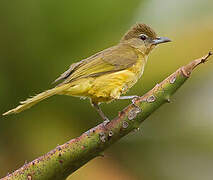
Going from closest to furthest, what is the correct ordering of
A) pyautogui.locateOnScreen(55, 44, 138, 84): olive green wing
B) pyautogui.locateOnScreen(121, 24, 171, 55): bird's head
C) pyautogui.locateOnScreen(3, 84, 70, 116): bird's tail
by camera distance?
pyautogui.locateOnScreen(3, 84, 70, 116): bird's tail < pyautogui.locateOnScreen(55, 44, 138, 84): olive green wing < pyautogui.locateOnScreen(121, 24, 171, 55): bird's head

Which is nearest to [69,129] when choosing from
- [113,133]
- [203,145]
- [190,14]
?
[203,145]

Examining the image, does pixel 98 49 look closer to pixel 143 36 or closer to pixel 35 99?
pixel 143 36

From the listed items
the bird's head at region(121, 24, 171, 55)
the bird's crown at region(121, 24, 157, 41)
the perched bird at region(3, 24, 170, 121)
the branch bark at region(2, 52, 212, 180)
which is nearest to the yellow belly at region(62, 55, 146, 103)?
the perched bird at region(3, 24, 170, 121)

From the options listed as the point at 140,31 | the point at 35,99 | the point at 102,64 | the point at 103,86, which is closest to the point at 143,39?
the point at 140,31

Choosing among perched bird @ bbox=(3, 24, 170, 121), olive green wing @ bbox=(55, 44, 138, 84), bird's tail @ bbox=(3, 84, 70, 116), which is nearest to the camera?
bird's tail @ bbox=(3, 84, 70, 116)

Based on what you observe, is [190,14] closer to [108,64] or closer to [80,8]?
[80,8]

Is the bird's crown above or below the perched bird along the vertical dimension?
above

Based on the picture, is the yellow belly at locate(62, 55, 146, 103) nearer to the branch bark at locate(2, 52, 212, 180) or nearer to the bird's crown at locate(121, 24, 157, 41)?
the bird's crown at locate(121, 24, 157, 41)
